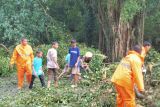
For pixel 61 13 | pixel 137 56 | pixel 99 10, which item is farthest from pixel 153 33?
pixel 137 56

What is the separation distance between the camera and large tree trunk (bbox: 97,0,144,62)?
69.4ft

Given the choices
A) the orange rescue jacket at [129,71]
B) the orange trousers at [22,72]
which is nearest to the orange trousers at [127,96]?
the orange rescue jacket at [129,71]

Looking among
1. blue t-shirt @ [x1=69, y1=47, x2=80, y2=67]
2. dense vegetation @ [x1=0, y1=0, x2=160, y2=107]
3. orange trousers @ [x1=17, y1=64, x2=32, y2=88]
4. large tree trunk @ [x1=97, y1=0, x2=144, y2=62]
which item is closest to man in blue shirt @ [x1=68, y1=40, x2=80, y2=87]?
blue t-shirt @ [x1=69, y1=47, x2=80, y2=67]

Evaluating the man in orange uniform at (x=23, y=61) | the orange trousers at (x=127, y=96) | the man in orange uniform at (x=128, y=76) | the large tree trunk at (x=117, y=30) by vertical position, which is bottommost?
the orange trousers at (x=127, y=96)

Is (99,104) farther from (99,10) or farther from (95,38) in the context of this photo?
(95,38)

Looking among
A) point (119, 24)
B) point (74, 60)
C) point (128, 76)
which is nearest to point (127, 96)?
point (128, 76)

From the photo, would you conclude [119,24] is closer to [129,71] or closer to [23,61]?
[23,61]

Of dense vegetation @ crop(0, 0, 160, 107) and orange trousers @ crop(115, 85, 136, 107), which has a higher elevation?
dense vegetation @ crop(0, 0, 160, 107)

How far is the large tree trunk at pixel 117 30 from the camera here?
69.4 ft

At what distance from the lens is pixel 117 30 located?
21484mm

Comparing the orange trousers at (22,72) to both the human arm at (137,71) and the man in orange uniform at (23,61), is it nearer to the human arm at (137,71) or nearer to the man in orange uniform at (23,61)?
the man in orange uniform at (23,61)

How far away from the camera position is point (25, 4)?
931 inches

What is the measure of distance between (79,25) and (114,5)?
806 centimetres

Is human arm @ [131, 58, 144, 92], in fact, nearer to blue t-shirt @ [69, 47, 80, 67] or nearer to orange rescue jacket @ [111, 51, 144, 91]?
orange rescue jacket @ [111, 51, 144, 91]
